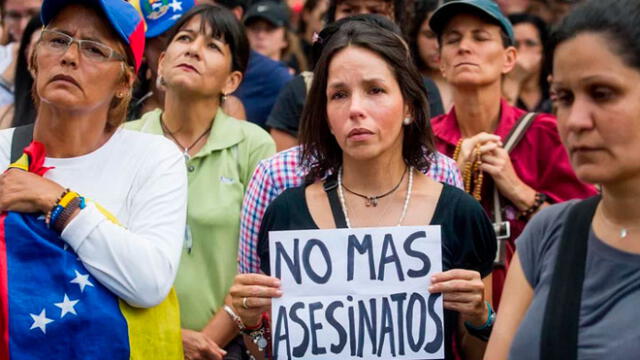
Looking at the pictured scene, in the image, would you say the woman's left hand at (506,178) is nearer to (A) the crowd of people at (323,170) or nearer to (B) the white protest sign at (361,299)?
(A) the crowd of people at (323,170)

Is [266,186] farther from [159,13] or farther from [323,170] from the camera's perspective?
[159,13]

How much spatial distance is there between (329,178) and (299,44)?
604cm

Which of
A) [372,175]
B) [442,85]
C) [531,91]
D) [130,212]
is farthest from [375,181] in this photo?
[531,91]

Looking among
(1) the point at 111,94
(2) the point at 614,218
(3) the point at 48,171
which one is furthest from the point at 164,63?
(2) the point at 614,218

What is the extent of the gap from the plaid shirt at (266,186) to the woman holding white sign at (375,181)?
0.70ft

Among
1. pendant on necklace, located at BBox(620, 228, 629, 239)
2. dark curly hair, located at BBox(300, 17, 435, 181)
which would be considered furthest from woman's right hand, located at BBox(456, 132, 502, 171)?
pendant on necklace, located at BBox(620, 228, 629, 239)

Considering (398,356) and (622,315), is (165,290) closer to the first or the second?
(398,356)

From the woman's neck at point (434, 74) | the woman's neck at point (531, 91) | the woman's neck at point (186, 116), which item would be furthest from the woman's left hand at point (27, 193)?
the woman's neck at point (531, 91)

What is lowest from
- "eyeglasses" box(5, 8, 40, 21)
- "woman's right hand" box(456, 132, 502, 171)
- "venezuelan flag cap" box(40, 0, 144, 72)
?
"woman's right hand" box(456, 132, 502, 171)

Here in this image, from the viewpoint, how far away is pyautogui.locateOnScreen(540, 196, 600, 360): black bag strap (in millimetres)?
2816

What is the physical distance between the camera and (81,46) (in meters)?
3.97

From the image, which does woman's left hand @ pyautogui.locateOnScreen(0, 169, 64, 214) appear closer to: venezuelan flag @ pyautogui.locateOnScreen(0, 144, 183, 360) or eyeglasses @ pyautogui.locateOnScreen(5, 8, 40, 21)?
venezuelan flag @ pyautogui.locateOnScreen(0, 144, 183, 360)

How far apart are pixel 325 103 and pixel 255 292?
2.85 feet

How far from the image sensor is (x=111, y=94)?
4.08m
